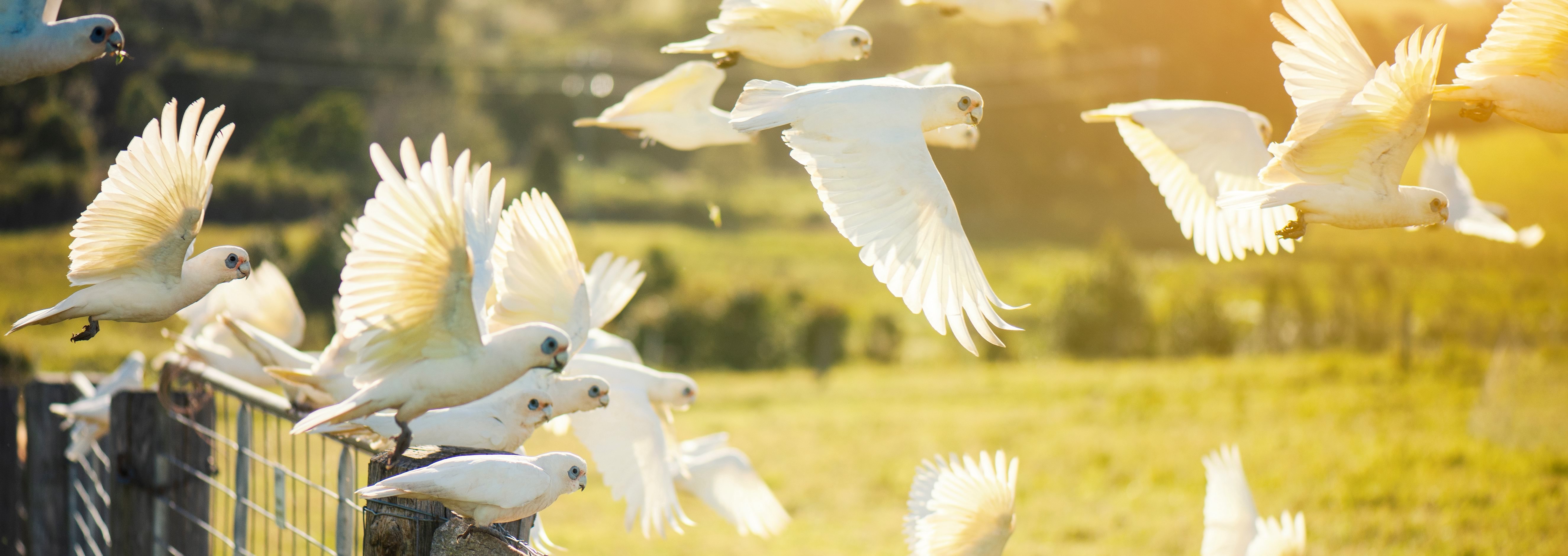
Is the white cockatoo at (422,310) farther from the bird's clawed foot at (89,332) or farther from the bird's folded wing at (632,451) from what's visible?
the bird's folded wing at (632,451)

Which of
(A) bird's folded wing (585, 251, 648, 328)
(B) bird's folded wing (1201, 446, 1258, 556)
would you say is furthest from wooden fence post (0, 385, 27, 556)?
(B) bird's folded wing (1201, 446, 1258, 556)

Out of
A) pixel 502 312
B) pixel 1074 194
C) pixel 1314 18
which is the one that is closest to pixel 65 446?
pixel 502 312

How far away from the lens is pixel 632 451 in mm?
3242

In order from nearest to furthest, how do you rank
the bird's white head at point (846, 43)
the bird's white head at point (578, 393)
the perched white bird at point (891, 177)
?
1. the perched white bird at point (891, 177)
2. the bird's white head at point (578, 393)
3. the bird's white head at point (846, 43)

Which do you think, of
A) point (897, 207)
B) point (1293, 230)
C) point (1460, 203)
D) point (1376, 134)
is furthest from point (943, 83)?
point (1460, 203)

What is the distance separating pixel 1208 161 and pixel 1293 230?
0.56m

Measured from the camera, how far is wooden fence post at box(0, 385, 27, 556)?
4.54 m

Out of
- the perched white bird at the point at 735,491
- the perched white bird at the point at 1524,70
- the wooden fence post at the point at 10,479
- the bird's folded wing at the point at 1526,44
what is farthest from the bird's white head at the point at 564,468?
the wooden fence post at the point at 10,479

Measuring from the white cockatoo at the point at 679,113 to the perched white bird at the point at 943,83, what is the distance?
545 millimetres

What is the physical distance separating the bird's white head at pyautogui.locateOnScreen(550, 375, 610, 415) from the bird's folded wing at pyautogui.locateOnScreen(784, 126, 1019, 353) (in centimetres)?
70

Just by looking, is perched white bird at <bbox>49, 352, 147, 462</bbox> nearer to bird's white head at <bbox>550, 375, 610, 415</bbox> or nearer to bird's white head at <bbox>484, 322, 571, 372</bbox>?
bird's white head at <bbox>550, 375, 610, 415</bbox>

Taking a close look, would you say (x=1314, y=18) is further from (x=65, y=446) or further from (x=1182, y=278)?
(x=1182, y=278)

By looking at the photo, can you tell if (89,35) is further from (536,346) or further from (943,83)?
(943,83)

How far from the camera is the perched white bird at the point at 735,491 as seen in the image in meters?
3.76
